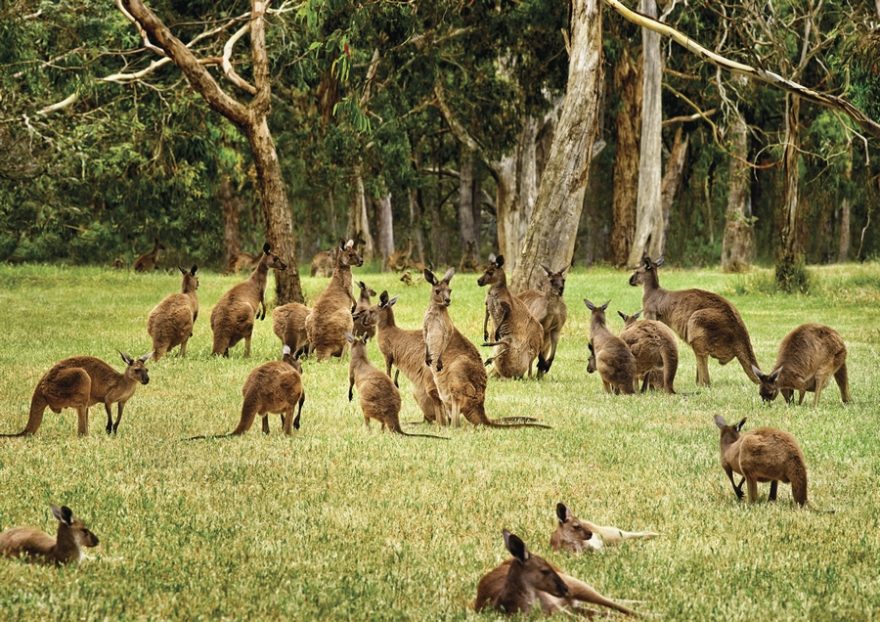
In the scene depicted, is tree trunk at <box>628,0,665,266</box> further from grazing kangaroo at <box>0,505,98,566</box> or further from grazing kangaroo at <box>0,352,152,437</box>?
grazing kangaroo at <box>0,505,98,566</box>

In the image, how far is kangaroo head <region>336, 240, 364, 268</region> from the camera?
15.2 metres

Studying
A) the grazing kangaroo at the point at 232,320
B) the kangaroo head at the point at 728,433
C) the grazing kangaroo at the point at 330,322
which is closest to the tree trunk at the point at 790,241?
the grazing kangaroo at the point at 330,322

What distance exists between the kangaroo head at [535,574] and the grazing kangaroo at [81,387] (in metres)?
4.62

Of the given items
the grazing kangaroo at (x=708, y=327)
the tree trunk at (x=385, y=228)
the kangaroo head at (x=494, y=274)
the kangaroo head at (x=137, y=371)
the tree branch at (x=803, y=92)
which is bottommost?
the kangaroo head at (x=137, y=371)

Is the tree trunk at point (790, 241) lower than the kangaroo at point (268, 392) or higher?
higher

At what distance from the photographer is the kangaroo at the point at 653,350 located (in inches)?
472

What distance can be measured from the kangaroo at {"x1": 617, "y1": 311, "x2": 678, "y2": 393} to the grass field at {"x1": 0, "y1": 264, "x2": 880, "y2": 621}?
371 mm

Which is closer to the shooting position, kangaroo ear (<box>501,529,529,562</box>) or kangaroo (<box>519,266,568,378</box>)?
kangaroo ear (<box>501,529,529,562</box>)

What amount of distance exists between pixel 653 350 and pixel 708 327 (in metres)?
0.70

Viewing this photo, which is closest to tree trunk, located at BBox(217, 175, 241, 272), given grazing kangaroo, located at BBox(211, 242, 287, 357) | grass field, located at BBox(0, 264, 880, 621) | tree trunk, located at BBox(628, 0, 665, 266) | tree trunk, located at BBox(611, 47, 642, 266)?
tree trunk, located at BBox(611, 47, 642, 266)

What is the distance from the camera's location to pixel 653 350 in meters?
12.1

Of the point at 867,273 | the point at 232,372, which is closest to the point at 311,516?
the point at 232,372

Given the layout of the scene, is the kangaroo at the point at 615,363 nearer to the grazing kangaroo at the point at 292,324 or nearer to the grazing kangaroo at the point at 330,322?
the grazing kangaroo at the point at 330,322

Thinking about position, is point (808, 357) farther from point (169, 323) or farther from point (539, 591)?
point (169, 323)
